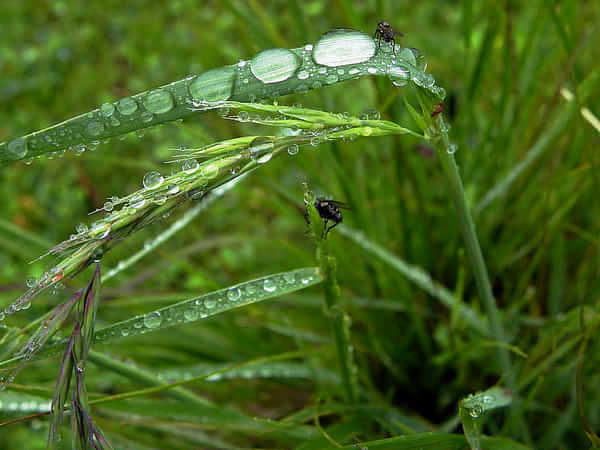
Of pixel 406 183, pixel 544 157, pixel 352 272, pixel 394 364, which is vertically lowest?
pixel 394 364

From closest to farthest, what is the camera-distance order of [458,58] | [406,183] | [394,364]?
1. [394,364]
2. [406,183]
3. [458,58]

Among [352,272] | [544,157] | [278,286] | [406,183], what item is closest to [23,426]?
[352,272]

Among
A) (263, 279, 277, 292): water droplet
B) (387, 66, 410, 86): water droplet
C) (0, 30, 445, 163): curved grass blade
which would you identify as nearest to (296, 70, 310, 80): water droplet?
(0, 30, 445, 163): curved grass blade

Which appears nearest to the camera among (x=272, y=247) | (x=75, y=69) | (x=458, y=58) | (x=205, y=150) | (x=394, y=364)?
(x=205, y=150)

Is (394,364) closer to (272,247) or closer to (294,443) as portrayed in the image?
(294,443)

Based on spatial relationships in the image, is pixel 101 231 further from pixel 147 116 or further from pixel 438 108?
pixel 438 108

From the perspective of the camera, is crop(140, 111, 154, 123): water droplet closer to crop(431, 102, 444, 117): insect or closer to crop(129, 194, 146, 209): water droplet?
crop(129, 194, 146, 209): water droplet
